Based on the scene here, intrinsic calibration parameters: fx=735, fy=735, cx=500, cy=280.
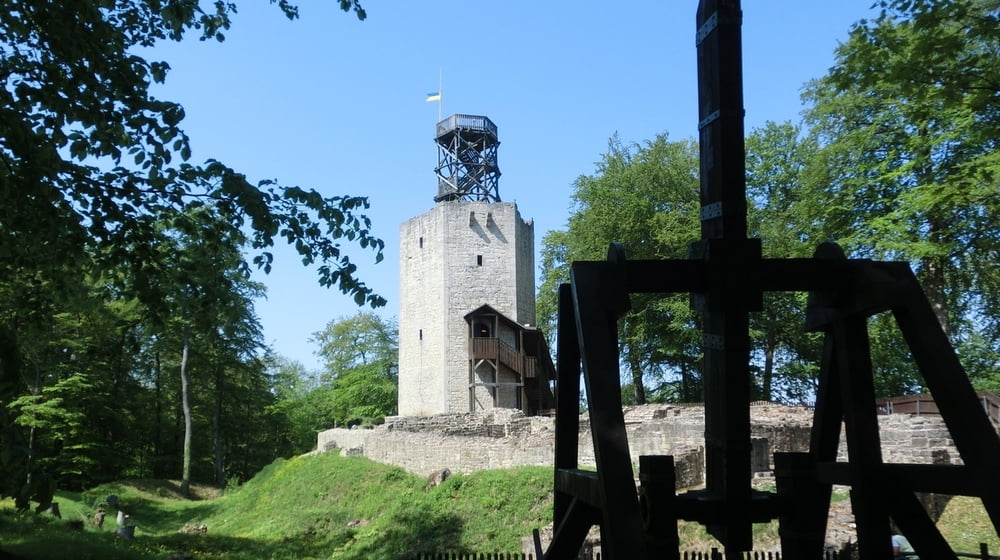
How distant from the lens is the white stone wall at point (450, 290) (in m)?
34.8

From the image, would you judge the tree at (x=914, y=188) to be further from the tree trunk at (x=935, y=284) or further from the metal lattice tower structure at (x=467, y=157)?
the metal lattice tower structure at (x=467, y=157)

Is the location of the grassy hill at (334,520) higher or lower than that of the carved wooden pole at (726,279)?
lower

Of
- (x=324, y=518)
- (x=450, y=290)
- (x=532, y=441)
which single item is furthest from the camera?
(x=450, y=290)

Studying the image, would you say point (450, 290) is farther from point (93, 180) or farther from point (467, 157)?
point (93, 180)

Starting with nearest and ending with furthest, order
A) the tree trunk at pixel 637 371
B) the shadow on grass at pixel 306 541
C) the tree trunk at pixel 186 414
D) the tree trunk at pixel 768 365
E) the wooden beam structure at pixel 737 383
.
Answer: the wooden beam structure at pixel 737 383 < the shadow on grass at pixel 306 541 < the tree trunk at pixel 768 365 < the tree trunk at pixel 186 414 < the tree trunk at pixel 637 371

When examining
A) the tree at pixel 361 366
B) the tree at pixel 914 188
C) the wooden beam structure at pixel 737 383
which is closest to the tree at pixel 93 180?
the wooden beam structure at pixel 737 383

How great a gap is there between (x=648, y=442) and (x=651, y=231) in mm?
14779

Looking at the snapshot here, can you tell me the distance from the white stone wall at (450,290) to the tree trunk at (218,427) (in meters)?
8.90

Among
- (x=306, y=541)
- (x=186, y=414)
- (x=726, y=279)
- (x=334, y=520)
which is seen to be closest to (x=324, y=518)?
(x=334, y=520)

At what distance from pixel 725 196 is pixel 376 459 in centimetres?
2323

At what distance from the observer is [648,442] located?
60.2ft

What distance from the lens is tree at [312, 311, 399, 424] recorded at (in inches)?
1817

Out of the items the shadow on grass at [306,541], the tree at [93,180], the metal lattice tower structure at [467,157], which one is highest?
the metal lattice tower structure at [467,157]

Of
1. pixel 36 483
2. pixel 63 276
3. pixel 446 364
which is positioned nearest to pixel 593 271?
pixel 36 483
